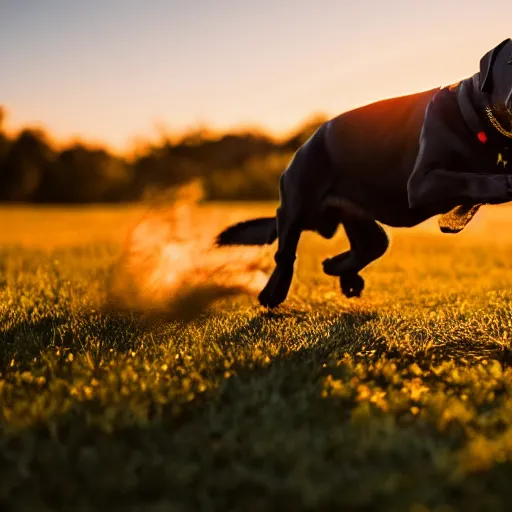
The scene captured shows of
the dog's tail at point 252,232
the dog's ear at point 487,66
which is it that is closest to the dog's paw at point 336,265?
the dog's tail at point 252,232

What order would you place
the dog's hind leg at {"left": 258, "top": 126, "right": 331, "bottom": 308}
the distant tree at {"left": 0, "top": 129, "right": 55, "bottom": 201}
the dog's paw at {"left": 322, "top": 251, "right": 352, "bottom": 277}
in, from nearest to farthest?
the dog's hind leg at {"left": 258, "top": 126, "right": 331, "bottom": 308} → the dog's paw at {"left": 322, "top": 251, "right": 352, "bottom": 277} → the distant tree at {"left": 0, "top": 129, "right": 55, "bottom": 201}

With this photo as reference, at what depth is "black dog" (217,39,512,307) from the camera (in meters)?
4.23

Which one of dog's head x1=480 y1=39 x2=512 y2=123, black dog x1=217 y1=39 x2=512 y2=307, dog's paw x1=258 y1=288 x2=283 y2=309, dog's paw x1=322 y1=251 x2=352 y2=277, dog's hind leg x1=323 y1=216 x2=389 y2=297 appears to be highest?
dog's head x1=480 y1=39 x2=512 y2=123

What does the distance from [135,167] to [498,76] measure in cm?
4617

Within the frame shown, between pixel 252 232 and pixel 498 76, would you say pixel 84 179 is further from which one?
pixel 498 76

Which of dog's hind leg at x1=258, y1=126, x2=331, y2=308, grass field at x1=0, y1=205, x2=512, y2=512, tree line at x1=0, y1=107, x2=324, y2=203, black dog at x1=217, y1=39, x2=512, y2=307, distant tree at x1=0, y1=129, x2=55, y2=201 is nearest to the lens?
grass field at x1=0, y1=205, x2=512, y2=512

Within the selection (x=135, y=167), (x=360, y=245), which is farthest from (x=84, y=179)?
(x=360, y=245)

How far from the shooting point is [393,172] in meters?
4.95

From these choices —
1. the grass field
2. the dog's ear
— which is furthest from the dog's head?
the grass field

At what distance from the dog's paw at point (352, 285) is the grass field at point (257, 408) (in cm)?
37

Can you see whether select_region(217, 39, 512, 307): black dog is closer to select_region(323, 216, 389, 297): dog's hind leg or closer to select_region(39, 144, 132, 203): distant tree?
select_region(323, 216, 389, 297): dog's hind leg

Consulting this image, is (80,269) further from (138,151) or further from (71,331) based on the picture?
(138,151)

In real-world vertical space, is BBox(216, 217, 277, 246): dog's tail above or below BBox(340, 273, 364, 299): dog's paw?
above

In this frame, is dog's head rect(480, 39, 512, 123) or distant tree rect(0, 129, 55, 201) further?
distant tree rect(0, 129, 55, 201)
